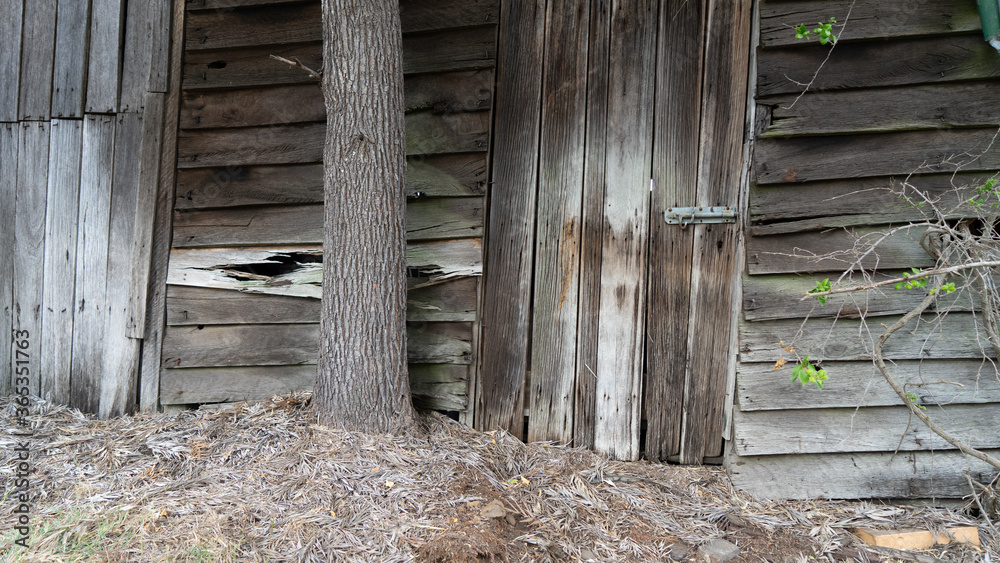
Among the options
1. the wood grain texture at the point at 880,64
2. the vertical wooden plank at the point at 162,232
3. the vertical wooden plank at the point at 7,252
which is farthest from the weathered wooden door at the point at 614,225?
the vertical wooden plank at the point at 7,252

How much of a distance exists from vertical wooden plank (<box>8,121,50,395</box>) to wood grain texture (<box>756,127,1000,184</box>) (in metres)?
4.28

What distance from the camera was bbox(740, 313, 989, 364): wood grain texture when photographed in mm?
2805

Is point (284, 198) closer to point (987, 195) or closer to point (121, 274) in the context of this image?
point (121, 274)

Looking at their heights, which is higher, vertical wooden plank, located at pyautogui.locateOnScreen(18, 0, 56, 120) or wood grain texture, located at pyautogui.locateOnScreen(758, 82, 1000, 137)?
vertical wooden plank, located at pyautogui.locateOnScreen(18, 0, 56, 120)

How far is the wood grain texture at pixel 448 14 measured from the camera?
10.5 feet

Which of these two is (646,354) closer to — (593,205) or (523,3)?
(593,205)

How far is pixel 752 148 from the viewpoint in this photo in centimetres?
295

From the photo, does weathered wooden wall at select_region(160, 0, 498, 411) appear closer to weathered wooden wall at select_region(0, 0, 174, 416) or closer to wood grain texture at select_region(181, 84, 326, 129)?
wood grain texture at select_region(181, 84, 326, 129)

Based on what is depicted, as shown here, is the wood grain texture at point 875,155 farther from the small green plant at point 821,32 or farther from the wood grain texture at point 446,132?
the wood grain texture at point 446,132

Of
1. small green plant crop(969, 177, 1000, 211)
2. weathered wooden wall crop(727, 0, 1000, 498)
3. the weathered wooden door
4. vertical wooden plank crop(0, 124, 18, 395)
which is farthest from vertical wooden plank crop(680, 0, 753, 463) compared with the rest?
vertical wooden plank crop(0, 124, 18, 395)

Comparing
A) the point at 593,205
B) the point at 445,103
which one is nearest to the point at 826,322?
the point at 593,205

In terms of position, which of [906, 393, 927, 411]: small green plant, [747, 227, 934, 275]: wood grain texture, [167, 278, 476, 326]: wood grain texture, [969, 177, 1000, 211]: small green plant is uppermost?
[969, 177, 1000, 211]: small green plant

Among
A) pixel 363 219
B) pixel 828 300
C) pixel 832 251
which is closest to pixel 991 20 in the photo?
pixel 832 251

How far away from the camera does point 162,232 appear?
353 centimetres
